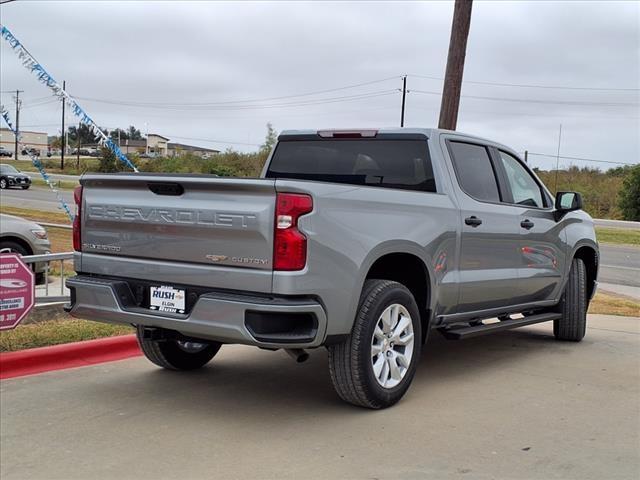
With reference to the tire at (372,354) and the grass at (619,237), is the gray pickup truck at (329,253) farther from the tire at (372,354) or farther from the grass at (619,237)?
the grass at (619,237)

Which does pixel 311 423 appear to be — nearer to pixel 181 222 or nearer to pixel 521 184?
pixel 181 222

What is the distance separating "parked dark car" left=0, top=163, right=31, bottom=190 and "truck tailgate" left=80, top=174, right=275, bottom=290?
37016 mm

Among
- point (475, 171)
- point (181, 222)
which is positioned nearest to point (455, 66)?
point (475, 171)

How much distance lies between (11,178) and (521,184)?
37.2 m

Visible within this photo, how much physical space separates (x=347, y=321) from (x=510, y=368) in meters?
2.48

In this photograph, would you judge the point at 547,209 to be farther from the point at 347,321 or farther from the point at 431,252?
the point at 347,321

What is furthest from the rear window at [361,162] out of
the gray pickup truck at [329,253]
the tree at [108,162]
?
the tree at [108,162]

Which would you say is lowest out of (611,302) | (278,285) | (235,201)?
(611,302)

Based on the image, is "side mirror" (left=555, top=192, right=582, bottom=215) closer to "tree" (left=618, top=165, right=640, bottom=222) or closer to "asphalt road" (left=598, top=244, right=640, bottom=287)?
"asphalt road" (left=598, top=244, right=640, bottom=287)

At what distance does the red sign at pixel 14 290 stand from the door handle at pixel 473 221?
3744mm

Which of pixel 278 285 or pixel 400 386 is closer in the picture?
pixel 278 285

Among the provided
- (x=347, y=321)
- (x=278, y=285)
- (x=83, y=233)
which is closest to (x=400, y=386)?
(x=347, y=321)

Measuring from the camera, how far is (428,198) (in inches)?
210

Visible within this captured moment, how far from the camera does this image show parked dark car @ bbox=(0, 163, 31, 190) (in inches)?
1527
